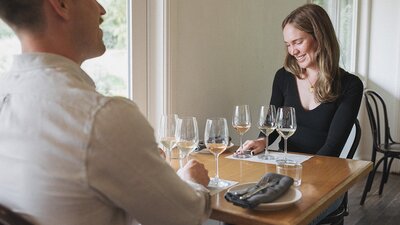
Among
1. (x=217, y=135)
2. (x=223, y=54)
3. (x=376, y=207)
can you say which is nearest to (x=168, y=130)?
(x=217, y=135)

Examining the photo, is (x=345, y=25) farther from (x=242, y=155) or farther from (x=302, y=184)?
(x=302, y=184)

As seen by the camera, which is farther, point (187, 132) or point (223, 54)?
point (223, 54)

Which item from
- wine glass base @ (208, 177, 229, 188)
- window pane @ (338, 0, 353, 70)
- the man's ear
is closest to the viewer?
the man's ear

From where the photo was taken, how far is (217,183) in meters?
1.41

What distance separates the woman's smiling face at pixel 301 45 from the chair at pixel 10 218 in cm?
170

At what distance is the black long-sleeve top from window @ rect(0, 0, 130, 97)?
867mm

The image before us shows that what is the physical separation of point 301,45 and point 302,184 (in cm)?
97

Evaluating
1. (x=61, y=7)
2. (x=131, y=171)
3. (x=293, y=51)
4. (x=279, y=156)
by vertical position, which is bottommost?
(x=279, y=156)

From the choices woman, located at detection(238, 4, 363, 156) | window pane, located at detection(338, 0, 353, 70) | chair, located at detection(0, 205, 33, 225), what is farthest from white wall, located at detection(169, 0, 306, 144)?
window pane, located at detection(338, 0, 353, 70)

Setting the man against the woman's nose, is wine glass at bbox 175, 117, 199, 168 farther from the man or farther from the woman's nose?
the woman's nose

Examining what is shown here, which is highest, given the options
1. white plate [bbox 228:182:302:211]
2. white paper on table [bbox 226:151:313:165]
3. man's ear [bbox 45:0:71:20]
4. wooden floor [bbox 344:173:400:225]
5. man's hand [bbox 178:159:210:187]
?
man's ear [bbox 45:0:71:20]

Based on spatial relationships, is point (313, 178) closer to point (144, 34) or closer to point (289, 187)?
point (289, 187)

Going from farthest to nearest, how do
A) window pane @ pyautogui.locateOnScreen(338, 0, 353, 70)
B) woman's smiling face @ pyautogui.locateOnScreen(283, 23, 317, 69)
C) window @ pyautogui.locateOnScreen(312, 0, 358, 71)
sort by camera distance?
window pane @ pyautogui.locateOnScreen(338, 0, 353, 70)
window @ pyautogui.locateOnScreen(312, 0, 358, 71)
woman's smiling face @ pyautogui.locateOnScreen(283, 23, 317, 69)

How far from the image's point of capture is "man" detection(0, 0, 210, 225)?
765mm
